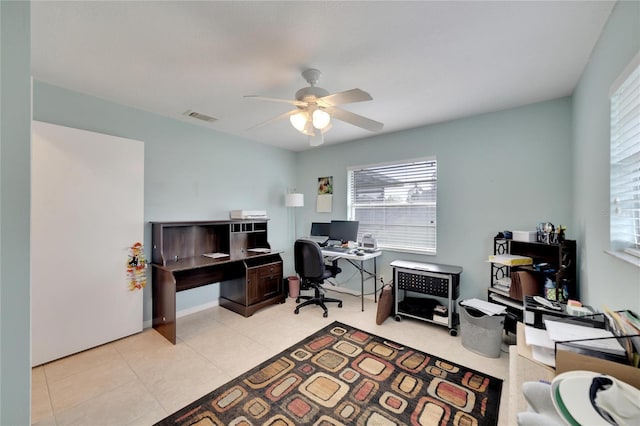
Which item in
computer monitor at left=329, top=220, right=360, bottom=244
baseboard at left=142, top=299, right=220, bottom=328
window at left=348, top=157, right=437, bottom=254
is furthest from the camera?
computer monitor at left=329, top=220, right=360, bottom=244

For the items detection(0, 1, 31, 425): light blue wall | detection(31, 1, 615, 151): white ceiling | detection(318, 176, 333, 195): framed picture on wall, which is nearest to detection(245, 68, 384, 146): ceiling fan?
detection(31, 1, 615, 151): white ceiling

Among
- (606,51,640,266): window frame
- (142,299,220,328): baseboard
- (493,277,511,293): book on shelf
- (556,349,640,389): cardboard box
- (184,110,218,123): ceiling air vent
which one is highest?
(184,110,218,123): ceiling air vent

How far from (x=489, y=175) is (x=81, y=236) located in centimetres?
428

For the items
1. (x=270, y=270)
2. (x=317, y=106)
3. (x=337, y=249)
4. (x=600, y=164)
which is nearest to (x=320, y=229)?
(x=337, y=249)

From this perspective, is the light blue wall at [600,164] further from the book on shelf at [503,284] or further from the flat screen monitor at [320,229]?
the flat screen monitor at [320,229]

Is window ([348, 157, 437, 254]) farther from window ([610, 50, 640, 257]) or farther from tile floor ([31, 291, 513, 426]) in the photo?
window ([610, 50, 640, 257])

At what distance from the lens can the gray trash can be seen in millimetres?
2254

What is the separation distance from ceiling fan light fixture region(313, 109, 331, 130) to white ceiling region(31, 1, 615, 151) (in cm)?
36

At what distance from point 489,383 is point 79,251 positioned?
145 inches

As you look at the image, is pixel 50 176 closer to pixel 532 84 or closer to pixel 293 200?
pixel 293 200

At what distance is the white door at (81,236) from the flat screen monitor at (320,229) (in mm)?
2341

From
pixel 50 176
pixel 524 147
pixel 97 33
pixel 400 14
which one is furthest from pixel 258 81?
pixel 524 147

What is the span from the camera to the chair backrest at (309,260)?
3176mm

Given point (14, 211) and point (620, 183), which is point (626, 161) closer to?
point (620, 183)
